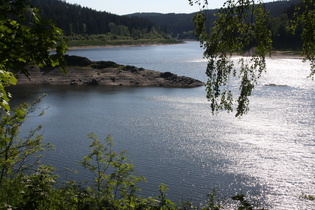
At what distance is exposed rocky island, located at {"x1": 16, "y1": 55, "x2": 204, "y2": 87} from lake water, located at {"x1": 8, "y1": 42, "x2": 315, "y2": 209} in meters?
10.3

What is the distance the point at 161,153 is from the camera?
21609 millimetres

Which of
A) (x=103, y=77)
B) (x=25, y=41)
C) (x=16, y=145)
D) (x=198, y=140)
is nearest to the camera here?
(x=25, y=41)

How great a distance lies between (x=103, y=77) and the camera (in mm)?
59594

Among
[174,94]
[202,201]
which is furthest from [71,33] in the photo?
[202,201]

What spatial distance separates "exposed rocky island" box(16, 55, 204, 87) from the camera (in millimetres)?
57406

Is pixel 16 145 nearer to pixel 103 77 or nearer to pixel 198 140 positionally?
pixel 198 140

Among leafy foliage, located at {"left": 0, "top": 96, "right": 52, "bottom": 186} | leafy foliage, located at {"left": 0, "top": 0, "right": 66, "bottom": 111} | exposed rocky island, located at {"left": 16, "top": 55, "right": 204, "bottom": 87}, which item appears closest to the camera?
leafy foliage, located at {"left": 0, "top": 0, "right": 66, "bottom": 111}

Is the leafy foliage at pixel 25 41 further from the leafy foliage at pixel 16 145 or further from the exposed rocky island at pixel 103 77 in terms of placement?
the exposed rocky island at pixel 103 77

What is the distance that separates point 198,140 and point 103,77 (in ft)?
125

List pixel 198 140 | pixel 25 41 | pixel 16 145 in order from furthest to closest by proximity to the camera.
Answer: pixel 198 140
pixel 16 145
pixel 25 41

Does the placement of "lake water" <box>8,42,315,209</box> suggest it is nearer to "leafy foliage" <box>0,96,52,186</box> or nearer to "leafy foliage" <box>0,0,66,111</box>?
"leafy foliage" <box>0,96,52,186</box>

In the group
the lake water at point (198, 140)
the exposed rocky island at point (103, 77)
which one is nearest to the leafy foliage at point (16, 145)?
the lake water at point (198, 140)

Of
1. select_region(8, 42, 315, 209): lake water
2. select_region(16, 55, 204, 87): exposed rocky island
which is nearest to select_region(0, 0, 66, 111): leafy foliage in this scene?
select_region(8, 42, 315, 209): lake water

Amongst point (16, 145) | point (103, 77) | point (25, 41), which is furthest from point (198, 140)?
point (103, 77)
